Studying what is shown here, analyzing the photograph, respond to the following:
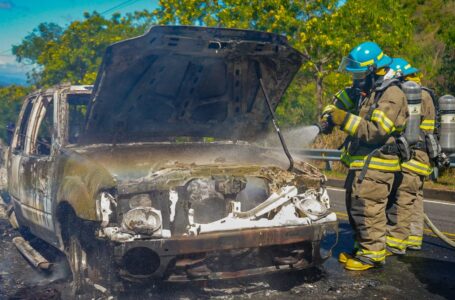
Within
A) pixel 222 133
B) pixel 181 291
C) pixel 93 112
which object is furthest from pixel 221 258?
pixel 222 133

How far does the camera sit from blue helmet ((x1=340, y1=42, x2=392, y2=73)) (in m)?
5.20

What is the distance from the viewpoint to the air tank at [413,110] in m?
5.28

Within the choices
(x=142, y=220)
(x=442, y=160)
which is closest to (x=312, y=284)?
(x=142, y=220)

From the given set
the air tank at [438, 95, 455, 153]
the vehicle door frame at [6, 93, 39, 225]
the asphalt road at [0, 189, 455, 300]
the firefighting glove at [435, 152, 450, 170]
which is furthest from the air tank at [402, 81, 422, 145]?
the vehicle door frame at [6, 93, 39, 225]

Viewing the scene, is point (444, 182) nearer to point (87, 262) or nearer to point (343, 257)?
point (343, 257)

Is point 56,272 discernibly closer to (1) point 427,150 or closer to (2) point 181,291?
(2) point 181,291

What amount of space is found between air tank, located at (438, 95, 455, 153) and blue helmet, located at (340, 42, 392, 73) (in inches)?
29.4

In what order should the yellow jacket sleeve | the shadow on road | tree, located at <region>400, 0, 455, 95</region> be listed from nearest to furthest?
1. the shadow on road
2. the yellow jacket sleeve
3. tree, located at <region>400, 0, 455, 95</region>

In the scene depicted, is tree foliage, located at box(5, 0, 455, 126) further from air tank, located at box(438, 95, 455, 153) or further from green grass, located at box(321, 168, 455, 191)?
air tank, located at box(438, 95, 455, 153)

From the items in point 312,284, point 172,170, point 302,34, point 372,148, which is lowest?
point 312,284

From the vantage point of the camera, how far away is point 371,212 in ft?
16.7

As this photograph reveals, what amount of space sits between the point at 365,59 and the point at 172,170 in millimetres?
2163

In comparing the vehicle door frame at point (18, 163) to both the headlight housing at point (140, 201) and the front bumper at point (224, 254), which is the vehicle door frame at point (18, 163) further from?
the front bumper at point (224, 254)

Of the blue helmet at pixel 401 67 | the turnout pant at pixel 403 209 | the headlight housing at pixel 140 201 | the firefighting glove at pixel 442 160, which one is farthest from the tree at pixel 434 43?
the headlight housing at pixel 140 201
